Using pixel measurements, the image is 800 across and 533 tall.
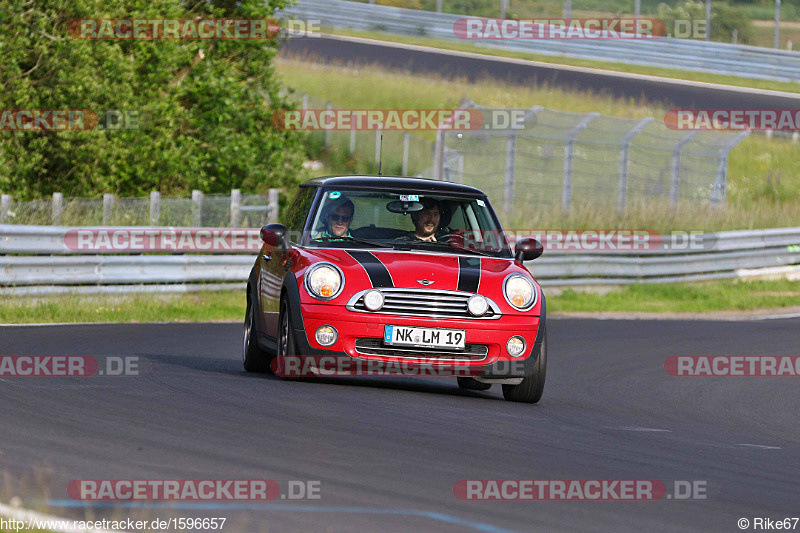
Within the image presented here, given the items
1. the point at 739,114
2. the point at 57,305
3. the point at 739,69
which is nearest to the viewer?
the point at 57,305

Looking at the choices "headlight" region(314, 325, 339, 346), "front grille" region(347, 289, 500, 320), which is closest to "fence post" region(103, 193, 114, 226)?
"headlight" region(314, 325, 339, 346)

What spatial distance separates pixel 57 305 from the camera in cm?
1644

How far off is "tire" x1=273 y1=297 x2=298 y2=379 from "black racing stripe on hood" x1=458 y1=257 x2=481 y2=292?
121 cm

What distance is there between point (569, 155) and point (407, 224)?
16271 mm

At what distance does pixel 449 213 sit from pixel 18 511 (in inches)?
235

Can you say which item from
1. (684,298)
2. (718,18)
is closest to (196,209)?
(684,298)

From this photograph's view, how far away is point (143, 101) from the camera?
83.6 ft

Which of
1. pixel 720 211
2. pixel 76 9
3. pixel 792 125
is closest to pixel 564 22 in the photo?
pixel 792 125

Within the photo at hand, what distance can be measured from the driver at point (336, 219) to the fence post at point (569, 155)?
50.6 feet

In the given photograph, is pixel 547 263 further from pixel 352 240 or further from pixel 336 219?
pixel 352 240

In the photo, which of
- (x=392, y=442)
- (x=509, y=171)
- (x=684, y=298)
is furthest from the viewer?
(x=509, y=171)

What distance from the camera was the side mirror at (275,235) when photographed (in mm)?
10469

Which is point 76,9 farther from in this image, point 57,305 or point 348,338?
point 348,338

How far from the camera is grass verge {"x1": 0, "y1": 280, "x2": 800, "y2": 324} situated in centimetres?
1623
